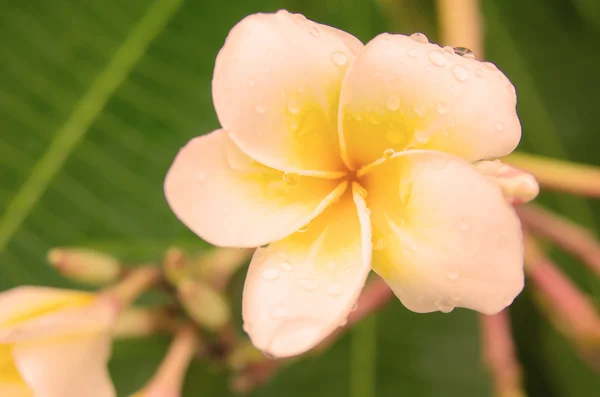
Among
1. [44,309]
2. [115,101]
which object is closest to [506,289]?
[44,309]

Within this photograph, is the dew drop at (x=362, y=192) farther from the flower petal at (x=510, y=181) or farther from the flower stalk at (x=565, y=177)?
the flower stalk at (x=565, y=177)

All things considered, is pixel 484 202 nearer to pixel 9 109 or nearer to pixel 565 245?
pixel 565 245

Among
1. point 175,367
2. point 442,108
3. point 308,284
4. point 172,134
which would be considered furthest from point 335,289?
point 172,134

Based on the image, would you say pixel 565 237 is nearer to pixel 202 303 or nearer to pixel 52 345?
pixel 202 303

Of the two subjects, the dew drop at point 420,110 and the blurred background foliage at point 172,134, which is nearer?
the dew drop at point 420,110

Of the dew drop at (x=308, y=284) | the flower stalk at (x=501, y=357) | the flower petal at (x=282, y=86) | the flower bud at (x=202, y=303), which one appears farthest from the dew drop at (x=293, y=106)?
the flower stalk at (x=501, y=357)

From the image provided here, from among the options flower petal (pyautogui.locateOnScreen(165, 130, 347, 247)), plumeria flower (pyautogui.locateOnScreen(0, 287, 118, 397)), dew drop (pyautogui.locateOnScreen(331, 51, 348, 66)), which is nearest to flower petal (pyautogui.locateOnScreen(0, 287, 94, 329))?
plumeria flower (pyautogui.locateOnScreen(0, 287, 118, 397))
